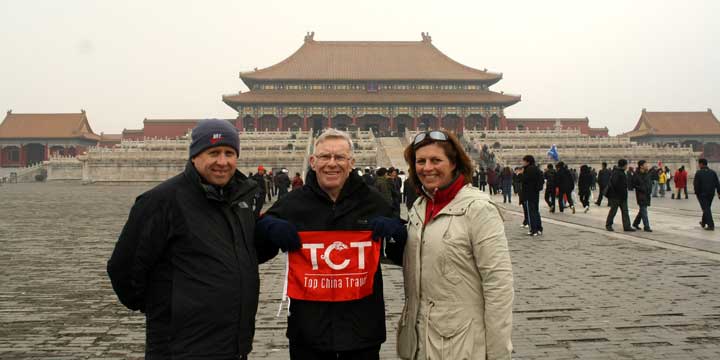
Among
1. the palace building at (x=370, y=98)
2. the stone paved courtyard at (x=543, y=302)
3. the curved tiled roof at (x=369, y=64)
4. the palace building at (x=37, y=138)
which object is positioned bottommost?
the stone paved courtyard at (x=543, y=302)

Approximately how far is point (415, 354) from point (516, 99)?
50.7m

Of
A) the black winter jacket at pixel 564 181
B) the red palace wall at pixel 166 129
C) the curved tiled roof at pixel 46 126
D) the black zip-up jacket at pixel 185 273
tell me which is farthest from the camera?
the curved tiled roof at pixel 46 126

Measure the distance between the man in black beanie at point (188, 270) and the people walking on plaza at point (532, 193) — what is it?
9643 millimetres

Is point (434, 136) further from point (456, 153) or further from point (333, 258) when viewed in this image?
point (333, 258)

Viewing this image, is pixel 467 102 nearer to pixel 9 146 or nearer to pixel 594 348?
pixel 9 146

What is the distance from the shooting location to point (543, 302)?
592 centimetres

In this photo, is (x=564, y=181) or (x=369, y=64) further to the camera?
(x=369, y=64)

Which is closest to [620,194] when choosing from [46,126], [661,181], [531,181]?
[531,181]

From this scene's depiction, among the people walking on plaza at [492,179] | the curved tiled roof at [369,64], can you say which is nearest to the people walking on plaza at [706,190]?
the people walking on plaza at [492,179]

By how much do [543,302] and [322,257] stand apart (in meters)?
3.95

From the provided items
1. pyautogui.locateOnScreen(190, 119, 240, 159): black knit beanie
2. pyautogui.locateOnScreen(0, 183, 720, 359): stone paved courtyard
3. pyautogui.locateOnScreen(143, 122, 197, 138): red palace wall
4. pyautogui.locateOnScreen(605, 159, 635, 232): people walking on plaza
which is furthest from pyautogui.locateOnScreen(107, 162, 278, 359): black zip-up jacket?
pyautogui.locateOnScreen(143, 122, 197, 138): red palace wall

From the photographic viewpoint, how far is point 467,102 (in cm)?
5012

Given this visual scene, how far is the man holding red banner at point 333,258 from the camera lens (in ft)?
8.77

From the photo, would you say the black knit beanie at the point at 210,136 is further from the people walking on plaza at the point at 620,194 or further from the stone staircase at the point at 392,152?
the stone staircase at the point at 392,152
